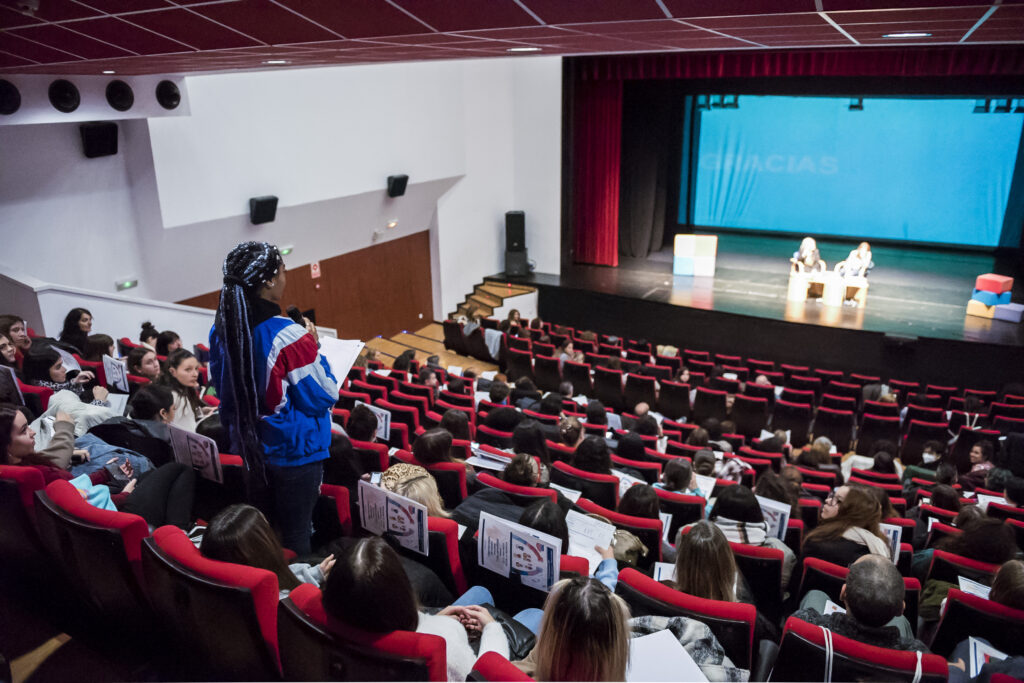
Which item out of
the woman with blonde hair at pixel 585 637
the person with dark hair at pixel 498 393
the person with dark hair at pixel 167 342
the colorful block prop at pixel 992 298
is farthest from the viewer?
the colorful block prop at pixel 992 298

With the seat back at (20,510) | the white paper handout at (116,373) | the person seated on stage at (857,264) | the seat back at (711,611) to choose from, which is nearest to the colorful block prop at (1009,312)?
the person seated on stage at (857,264)

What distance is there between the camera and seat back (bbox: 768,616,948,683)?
2.07 metres

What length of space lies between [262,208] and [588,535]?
744 centimetres

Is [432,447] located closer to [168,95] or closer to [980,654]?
[980,654]

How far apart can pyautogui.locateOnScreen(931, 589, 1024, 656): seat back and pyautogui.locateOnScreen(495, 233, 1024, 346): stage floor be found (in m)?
8.07

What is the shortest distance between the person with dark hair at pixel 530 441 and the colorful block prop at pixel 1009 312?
912cm

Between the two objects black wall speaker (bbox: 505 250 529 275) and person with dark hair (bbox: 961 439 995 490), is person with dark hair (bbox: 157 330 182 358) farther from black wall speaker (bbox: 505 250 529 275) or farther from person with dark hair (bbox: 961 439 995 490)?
black wall speaker (bbox: 505 250 529 275)

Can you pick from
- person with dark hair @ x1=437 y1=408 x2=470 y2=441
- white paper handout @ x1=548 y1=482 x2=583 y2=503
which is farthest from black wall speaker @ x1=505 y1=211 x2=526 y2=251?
white paper handout @ x1=548 y1=482 x2=583 y2=503

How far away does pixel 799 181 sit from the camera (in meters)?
13.9

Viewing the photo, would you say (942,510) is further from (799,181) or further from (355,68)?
(799,181)

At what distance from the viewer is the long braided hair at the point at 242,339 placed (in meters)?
2.59

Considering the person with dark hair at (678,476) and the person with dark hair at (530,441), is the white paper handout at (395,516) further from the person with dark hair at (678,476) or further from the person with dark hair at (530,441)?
the person with dark hair at (678,476)

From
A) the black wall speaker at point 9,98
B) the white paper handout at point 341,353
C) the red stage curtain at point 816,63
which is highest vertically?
the red stage curtain at point 816,63

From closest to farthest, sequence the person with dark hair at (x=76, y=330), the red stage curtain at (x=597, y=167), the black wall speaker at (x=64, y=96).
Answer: the person with dark hair at (x=76, y=330) < the black wall speaker at (x=64, y=96) < the red stage curtain at (x=597, y=167)
